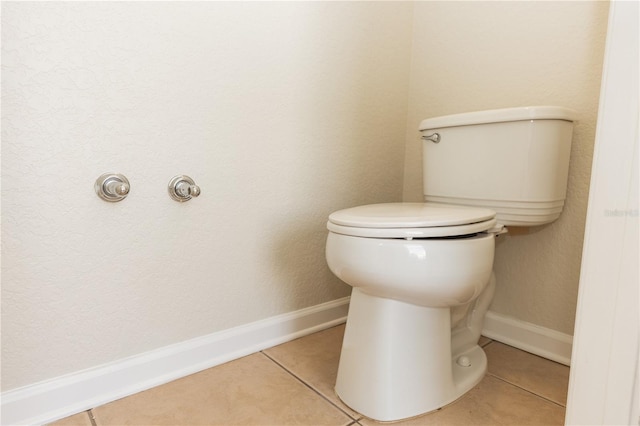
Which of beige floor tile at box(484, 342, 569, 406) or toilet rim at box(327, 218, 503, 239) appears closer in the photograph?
toilet rim at box(327, 218, 503, 239)

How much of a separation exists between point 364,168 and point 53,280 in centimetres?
91

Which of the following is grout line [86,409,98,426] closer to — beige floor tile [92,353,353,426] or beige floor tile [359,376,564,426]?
beige floor tile [92,353,353,426]

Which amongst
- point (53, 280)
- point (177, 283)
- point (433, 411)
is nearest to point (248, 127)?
point (177, 283)

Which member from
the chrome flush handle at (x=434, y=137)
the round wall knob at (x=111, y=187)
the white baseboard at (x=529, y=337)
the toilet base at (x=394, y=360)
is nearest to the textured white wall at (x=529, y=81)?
the white baseboard at (x=529, y=337)

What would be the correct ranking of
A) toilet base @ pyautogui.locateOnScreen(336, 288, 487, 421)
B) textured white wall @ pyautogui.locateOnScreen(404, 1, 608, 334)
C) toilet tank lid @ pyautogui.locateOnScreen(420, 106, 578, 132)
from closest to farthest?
toilet base @ pyautogui.locateOnScreen(336, 288, 487, 421) → toilet tank lid @ pyautogui.locateOnScreen(420, 106, 578, 132) → textured white wall @ pyautogui.locateOnScreen(404, 1, 608, 334)

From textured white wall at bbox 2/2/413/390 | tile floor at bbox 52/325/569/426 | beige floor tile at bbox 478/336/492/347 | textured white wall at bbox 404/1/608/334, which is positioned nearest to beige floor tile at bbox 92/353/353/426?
tile floor at bbox 52/325/569/426

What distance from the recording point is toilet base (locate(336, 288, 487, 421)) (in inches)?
33.0

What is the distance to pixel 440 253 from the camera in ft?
2.45

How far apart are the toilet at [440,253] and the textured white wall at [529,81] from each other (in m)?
0.08

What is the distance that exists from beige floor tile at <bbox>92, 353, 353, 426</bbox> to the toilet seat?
16.0 inches

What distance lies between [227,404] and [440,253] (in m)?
0.58

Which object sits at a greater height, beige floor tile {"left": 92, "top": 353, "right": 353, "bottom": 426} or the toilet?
the toilet

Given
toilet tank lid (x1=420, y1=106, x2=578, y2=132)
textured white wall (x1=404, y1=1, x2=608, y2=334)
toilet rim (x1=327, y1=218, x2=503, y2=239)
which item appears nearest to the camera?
toilet rim (x1=327, y1=218, x2=503, y2=239)

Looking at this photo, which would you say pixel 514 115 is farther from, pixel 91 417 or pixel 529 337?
pixel 91 417
